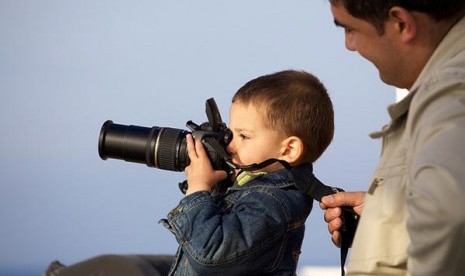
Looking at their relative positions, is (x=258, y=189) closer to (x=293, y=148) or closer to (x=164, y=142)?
(x=293, y=148)

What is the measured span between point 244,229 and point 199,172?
0.20 metres

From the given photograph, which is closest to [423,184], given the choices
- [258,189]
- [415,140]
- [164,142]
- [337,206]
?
[415,140]

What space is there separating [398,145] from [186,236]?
905 mm

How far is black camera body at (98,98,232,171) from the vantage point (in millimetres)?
2768

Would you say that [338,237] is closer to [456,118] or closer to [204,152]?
[204,152]

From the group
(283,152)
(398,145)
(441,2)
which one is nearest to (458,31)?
(441,2)

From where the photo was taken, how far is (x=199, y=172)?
274 centimetres

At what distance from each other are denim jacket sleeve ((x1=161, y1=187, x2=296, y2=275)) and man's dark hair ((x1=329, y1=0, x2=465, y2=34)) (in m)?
0.81

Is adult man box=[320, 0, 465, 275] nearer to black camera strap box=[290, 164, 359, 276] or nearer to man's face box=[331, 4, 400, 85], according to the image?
man's face box=[331, 4, 400, 85]

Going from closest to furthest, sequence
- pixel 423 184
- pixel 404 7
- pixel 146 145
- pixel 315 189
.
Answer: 1. pixel 423 184
2. pixel 404 7
3. pixel 315 189
4. pixel 146 145

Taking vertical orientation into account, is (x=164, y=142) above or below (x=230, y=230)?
above

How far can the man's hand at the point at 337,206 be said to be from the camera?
98.9 inches

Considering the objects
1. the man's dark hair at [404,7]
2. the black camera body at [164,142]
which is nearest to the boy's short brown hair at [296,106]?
the black camera body at [164,142]

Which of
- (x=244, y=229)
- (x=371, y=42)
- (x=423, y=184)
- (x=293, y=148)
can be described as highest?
(x=371, y=42)
